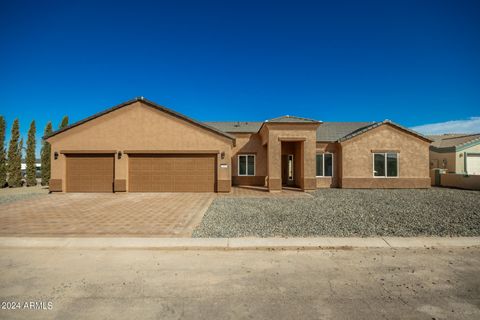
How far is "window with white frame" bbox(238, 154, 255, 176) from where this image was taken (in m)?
20.1

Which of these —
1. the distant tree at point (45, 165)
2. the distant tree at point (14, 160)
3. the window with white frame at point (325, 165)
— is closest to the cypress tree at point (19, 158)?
the distant tree at point (14, 160)

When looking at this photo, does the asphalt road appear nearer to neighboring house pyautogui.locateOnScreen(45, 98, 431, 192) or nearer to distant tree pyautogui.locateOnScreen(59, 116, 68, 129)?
neighboring house pyautogui.locateOnScreen(45, 98, 431, 192)

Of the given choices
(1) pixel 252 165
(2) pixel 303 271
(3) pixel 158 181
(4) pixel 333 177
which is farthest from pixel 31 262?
(4) pixel 333 177

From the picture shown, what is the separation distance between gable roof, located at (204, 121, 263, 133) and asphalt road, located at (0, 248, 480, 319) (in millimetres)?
16309

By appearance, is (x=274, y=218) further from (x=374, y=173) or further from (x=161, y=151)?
(x=374, y=173)

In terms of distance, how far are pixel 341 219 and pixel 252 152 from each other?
1252 cm

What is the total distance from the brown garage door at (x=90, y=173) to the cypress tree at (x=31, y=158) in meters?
9.98

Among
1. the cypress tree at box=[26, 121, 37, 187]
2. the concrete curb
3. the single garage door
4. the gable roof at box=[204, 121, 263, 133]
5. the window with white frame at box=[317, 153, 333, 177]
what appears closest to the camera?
the concrete curb

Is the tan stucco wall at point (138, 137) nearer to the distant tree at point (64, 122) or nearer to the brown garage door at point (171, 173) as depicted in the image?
the brown garage door at point (171, 173)

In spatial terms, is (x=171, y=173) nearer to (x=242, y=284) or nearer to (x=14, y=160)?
(x=242, y=284)

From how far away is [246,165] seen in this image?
66.2 feet

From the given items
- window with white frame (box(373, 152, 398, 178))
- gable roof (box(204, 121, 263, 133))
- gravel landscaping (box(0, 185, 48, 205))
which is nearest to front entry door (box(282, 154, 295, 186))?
gable roof (box(204, 121, 263, 133))

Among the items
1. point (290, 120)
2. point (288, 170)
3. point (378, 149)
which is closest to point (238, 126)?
point (288, 170)

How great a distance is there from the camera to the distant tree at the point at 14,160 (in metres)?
21.0
